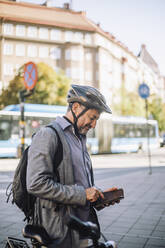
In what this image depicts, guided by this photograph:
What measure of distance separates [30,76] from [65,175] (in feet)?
27.2

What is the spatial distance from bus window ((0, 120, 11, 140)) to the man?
1997 centimetres

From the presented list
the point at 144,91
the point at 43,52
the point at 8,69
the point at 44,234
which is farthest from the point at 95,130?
the point at 43,52

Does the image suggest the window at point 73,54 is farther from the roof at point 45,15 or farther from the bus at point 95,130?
the bus at point 95,130

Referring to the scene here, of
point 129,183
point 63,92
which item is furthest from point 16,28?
point 129,183

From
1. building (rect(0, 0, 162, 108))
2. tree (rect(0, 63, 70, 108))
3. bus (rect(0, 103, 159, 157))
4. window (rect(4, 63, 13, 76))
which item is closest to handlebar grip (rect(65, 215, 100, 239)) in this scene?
bus (rect(0, 103, 159, 157))

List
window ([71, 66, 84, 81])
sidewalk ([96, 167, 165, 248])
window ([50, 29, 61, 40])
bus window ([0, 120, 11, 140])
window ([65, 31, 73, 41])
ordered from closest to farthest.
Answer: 1. sidewalk ([96, 167, 165, 248])
2. bus window ([0, 120, 11, 140])
3. window ([71, 66, 84, 81])
4. window ([50, 29, 61, 40])
5. window ([65, 31, 73, 41])

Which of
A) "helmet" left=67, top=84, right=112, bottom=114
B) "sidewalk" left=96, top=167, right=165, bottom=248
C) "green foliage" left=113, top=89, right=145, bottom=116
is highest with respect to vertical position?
"green foliage" left=113, top=89, right=145, bottom=116

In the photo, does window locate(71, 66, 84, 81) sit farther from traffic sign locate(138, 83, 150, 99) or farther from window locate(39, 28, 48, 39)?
traffic sign locate(138, 83, 150, 99)

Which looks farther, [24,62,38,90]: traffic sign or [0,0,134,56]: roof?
[0,0,134,56]: roof

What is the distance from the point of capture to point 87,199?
211 cm

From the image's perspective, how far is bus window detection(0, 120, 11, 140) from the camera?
2173 cm

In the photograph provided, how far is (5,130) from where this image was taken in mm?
21875

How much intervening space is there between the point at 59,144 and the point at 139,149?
29.8 meters

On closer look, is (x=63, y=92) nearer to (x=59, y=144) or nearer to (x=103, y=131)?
(x=103, y=131)
